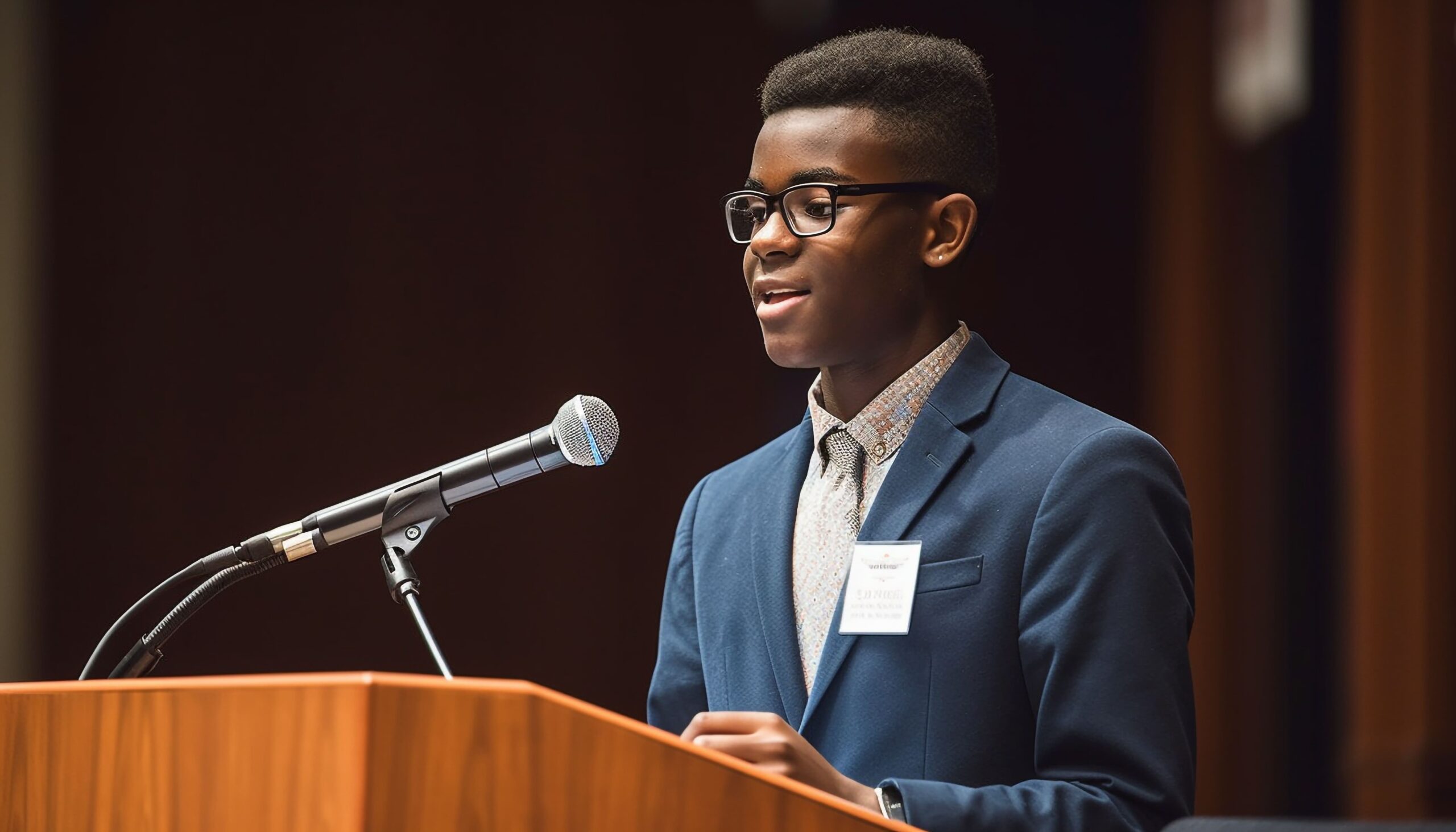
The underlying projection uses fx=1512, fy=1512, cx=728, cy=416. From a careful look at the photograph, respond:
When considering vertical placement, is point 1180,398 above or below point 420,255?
below

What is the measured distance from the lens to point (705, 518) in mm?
1876

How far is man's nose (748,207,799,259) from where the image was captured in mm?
1639

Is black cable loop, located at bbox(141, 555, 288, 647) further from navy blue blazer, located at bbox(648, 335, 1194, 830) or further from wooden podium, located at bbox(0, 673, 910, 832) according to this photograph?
navy blue blazer, located at bbox(648, 335, 1194, 830)

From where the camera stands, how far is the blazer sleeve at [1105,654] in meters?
1.33

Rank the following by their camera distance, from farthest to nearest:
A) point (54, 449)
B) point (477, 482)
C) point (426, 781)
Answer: point (54, 449)
point (477, 482)
point (426, 781)

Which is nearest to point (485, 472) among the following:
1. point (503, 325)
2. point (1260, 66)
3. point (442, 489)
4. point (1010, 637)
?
point (442, 489)

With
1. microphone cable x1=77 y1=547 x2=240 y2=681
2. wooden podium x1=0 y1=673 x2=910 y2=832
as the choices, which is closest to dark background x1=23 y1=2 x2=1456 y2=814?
microphone cable x1=77 y1=547 x2=240 y2=681

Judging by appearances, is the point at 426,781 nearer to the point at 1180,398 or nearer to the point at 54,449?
the point at 54,449

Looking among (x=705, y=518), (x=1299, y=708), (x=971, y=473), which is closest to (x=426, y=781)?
(x=971, y=473)

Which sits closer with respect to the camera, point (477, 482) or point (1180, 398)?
point (477, 482)

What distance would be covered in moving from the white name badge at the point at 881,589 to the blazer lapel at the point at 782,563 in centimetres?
9

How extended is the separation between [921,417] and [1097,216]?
3718 millimetres

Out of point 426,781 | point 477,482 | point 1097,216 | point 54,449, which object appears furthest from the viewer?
point 1097,216

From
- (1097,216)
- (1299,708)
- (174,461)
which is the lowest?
(1299,708)
